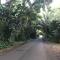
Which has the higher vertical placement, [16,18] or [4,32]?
[16,18]

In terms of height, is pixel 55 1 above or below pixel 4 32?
above

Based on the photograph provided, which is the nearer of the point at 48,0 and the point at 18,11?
the point at 18,11

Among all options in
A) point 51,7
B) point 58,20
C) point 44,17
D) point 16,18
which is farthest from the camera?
point 44,17

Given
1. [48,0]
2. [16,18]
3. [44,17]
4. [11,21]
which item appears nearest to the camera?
[11,21]

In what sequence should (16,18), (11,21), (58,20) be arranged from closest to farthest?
(11,21) < (16,18) < (58,20)

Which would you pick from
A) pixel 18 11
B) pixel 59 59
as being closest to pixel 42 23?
pixel 18 11

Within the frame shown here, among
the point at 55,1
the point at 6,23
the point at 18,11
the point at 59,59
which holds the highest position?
the point at 55,1

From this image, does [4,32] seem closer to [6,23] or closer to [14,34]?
[6,23]

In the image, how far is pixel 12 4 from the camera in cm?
2722

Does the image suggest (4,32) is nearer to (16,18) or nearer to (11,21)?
(11,21)

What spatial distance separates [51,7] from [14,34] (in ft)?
49.4

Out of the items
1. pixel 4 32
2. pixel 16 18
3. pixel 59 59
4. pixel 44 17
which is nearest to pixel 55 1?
pixel 44 17

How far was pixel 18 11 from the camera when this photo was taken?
29.0m

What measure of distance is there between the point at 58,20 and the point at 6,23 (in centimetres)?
1507
